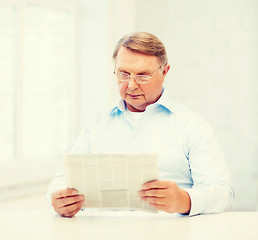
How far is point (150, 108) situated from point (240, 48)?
163 cm

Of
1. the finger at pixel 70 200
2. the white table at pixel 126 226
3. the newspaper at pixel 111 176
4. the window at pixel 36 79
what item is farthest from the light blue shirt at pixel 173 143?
the window at pixel 36 79

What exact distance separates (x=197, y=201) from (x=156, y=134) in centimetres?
42

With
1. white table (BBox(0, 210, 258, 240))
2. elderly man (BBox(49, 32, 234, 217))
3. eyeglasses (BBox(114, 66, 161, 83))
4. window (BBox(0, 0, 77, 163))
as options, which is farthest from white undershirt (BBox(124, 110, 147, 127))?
window (BBox(0, 0, 77, 163))

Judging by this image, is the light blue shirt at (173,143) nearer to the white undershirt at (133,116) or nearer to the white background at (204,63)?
the white undershirt at (133,116)

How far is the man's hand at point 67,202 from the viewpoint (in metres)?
1.47

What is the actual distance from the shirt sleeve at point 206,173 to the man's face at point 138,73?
21cm

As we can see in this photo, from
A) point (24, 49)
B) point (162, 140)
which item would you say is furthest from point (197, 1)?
point (162, 140)

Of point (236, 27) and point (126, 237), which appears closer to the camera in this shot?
point (126, 237)

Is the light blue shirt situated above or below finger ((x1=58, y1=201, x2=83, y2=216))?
above

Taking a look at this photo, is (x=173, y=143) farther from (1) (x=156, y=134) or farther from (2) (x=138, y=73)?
(2) (x=138, y=73)

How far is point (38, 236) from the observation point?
129 cm

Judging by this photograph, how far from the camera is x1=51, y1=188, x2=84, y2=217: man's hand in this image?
4.82ft

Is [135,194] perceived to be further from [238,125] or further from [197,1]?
[197,1]

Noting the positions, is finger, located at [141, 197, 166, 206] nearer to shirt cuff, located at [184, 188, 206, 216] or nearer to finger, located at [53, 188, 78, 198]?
shirt cuff, located at [184, 188, 206, 216]
